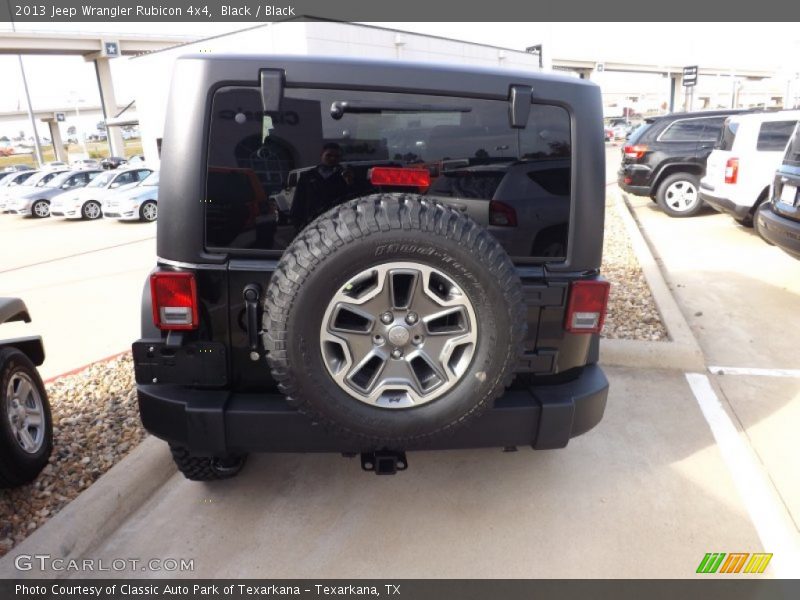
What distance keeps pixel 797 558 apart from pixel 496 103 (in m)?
2.46

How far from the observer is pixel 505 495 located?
308 cm

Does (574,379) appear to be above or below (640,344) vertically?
above

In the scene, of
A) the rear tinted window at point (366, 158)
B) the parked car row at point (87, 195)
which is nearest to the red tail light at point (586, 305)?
the rear tinted window at point (366, 158)

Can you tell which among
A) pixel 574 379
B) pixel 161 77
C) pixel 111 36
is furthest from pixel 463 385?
pixel 111 36

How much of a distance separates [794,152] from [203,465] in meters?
6.49

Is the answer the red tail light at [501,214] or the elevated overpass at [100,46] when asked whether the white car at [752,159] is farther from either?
the elevated overpass at [100,46]

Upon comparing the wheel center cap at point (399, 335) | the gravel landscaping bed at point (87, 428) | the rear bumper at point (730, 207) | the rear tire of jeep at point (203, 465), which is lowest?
the gravel landscaping bed at point (87, 428)

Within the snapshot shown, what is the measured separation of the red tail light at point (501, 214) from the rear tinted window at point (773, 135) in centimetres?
819

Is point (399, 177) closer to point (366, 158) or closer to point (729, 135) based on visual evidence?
point (366, 158)

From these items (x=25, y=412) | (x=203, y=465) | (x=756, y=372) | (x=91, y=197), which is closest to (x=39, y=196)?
(x=91, y=197)

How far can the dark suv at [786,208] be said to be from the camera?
572 centimetres

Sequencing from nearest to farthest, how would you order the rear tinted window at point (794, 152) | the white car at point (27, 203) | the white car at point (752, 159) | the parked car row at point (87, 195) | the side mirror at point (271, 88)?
the side mirror at point (271, 88) < the rear tinted window at point (794, 152) < the white car at point (752, 159) < the parked car row at point (87, 195) < the white car at point (27, 203)

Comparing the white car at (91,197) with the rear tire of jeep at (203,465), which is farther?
the white car at (91,197)

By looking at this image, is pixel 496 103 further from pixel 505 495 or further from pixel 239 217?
pixel 505 495
